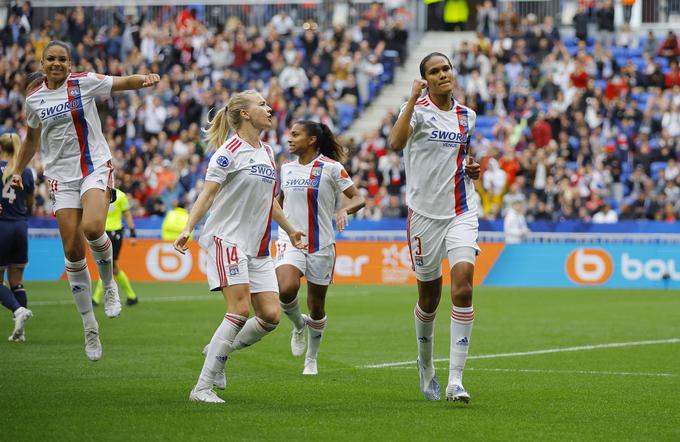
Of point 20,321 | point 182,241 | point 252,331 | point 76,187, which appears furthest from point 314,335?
point 20,321

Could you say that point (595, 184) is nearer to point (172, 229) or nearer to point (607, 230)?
point (607, 230)

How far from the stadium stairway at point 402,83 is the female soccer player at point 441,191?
24.5m

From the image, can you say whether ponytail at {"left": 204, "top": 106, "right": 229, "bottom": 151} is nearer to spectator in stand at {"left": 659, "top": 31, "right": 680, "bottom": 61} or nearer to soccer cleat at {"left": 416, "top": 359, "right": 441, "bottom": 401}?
soccer cleat at {"left": 416, "top": 359, "right": 441, "bottom": 401}

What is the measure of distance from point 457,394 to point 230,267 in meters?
2.11

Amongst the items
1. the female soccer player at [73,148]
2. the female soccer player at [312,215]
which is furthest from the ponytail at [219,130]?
the female soccer player at [312,215]

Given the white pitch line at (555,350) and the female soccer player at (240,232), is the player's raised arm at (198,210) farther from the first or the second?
the white pitch line at (555,350)

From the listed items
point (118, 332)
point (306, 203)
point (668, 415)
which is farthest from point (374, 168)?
point (668, 415)

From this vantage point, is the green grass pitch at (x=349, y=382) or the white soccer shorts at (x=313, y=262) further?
the white soccer shorts at (x=313, y=262)

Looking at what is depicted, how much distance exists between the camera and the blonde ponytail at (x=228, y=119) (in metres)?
10.1

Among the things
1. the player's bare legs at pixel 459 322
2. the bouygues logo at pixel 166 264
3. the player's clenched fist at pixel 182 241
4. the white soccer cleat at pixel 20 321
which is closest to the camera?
the player's clenched fist at pixel 182 241

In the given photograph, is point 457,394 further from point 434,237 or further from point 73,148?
point 73,148

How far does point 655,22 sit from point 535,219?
12.1m

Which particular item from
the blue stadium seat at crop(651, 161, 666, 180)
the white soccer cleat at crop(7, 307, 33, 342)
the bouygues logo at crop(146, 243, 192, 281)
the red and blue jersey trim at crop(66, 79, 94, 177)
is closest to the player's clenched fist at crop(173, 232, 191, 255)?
the red and blue jersey trim at crop(66, 79, 94, 177)

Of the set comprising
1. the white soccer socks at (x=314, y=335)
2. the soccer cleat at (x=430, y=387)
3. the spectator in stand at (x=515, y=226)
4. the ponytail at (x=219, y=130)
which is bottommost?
the spectator in stand at (x=515, y=226)
